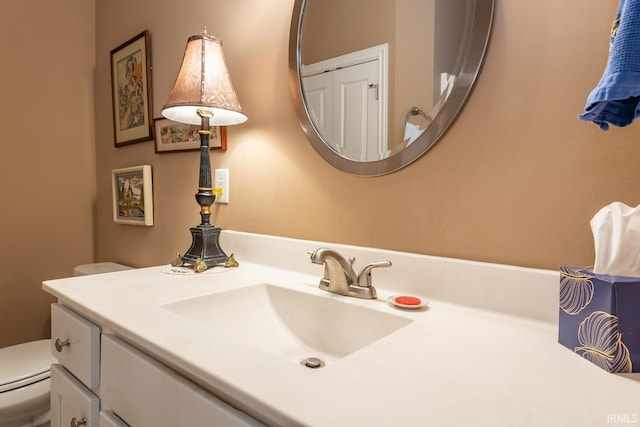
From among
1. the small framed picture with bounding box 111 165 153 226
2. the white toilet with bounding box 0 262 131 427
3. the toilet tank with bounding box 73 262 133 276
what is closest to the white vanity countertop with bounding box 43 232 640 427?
the white toilet with bounding box 0 262 131 427

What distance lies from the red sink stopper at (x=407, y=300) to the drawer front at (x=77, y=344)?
61 cm

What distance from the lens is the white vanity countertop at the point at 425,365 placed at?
37 centimetres

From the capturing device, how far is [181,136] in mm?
1488

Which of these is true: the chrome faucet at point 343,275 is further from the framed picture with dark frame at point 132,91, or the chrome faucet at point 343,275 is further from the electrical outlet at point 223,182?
the framed picture with dark frame at point 132,91

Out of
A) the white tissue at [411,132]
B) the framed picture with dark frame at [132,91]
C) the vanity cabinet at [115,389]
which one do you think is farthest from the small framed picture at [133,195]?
the white tissue at [411,132]

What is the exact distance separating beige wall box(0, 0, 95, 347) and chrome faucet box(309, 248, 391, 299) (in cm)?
185

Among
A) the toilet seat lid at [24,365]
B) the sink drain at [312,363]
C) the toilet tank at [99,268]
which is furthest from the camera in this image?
the toilet tank at [99,268]

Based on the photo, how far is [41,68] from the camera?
74.5 inches

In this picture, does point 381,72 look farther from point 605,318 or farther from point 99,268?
point 99,268

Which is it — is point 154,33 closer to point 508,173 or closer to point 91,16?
point 91,16

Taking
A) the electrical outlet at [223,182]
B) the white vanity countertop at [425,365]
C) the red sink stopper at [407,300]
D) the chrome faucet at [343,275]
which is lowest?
the white vanity countertop at [425,365]

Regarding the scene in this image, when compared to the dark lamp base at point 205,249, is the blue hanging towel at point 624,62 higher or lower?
higher

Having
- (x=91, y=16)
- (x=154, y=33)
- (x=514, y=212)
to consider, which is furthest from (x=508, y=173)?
(x=91, y=16)

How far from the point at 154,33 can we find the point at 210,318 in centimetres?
144
